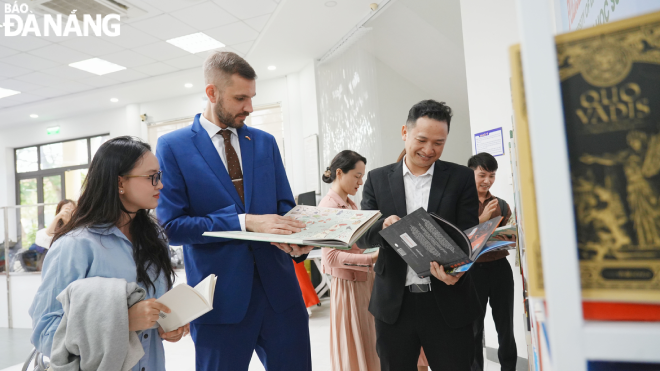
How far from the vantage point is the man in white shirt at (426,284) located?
1.53m

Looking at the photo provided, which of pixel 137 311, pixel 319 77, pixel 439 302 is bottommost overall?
pixel 439 302

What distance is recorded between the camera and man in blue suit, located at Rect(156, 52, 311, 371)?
141 cm

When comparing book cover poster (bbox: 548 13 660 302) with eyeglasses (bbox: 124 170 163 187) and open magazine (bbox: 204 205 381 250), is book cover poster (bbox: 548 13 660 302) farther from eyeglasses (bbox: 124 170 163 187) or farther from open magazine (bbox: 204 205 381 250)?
eyeglasses (bbox: 124 170 163 187)

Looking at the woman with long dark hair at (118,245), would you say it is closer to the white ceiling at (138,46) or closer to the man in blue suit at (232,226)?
the man in blue suit at (232,226)

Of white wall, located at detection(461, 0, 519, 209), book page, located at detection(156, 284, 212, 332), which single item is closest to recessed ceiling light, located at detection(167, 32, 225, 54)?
white wall, located at detection(461, 0, 519, 209)

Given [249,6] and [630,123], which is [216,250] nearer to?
[630,123]

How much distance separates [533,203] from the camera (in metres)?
0.38

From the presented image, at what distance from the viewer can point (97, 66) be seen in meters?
6.72

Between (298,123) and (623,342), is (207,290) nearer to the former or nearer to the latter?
(623,342)

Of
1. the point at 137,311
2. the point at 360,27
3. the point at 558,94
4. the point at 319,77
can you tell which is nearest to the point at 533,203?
the point at 558,94

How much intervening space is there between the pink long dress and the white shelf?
2.05m

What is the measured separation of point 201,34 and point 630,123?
6240mm

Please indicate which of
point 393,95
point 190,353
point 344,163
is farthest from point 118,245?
point 393,95

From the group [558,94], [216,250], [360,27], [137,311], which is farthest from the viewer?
[360,27]
